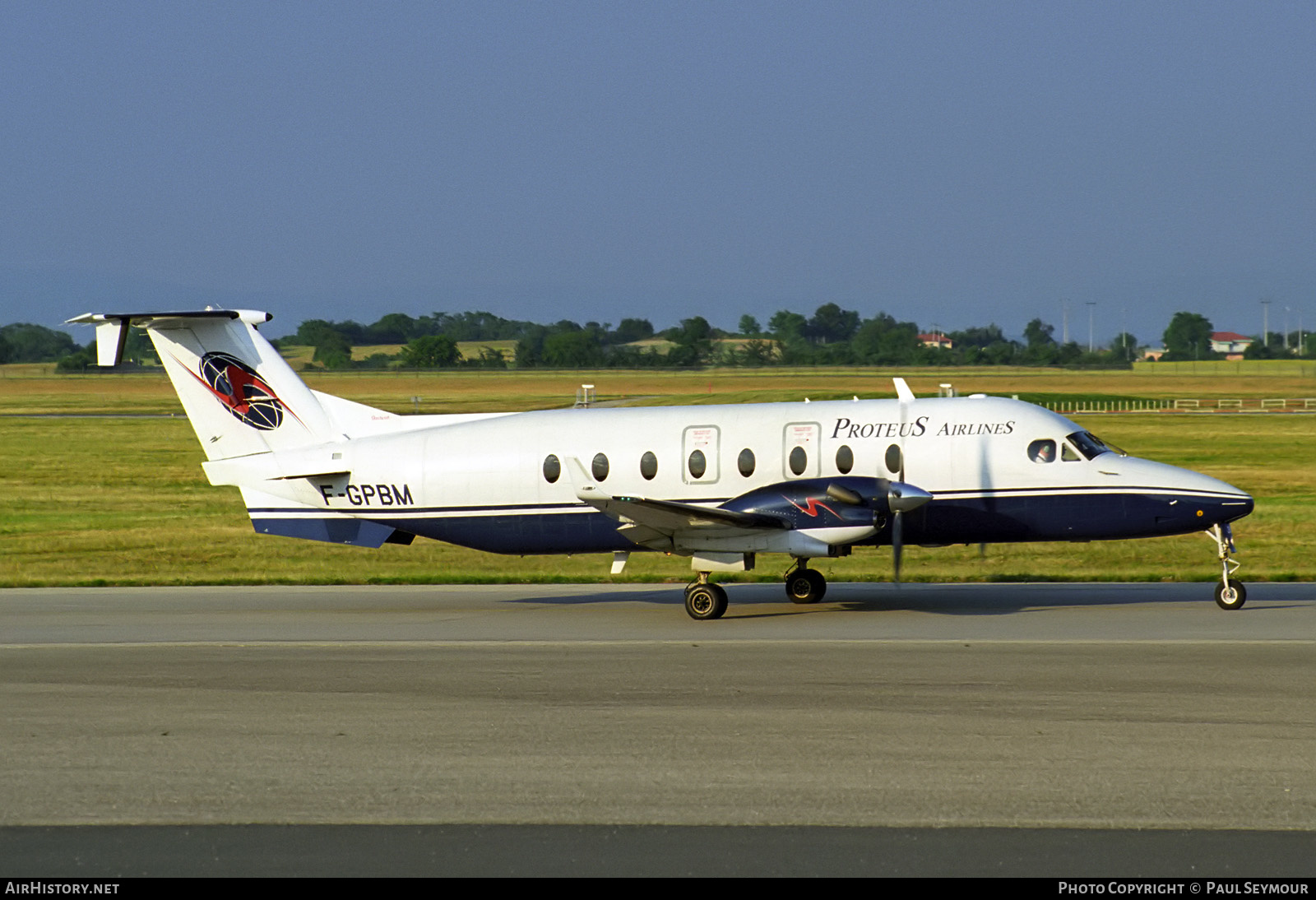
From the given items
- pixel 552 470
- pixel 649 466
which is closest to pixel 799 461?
pixel 649 466

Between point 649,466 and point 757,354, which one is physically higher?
point 757,354

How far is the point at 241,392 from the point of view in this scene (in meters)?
21.1

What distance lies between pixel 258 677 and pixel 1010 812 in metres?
8.52

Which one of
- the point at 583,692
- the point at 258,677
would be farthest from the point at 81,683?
the point at 583,692

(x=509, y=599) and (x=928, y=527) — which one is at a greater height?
(x=928, y=527)

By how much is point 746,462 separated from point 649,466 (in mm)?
1387

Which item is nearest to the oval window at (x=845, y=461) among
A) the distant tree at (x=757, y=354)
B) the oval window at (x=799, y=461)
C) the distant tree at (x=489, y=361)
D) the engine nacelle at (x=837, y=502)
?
the oval window at (x=799, y=461)

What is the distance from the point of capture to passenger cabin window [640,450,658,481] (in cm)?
2011

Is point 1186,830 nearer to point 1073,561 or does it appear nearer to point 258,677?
point 258,677

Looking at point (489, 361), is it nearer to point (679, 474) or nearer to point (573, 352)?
point (573, 352)

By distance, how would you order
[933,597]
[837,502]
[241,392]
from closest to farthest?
[837,502], [241,392], [933,597]

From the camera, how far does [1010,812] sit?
952cm
